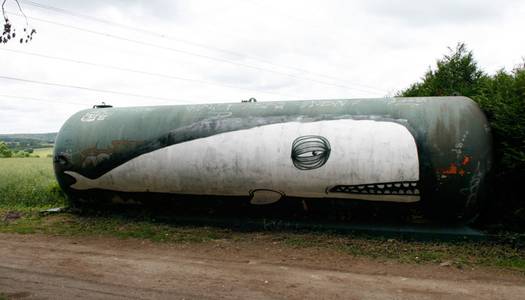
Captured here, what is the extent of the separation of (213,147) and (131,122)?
7.46ft

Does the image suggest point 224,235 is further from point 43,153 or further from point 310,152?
point 43,153

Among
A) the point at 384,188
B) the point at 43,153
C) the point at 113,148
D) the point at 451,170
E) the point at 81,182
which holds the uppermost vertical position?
the point at 113,148

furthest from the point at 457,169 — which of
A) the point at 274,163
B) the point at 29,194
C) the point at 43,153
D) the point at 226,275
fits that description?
the point at 43,153

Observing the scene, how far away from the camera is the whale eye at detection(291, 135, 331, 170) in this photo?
8.40m

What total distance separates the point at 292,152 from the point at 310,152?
33 cm

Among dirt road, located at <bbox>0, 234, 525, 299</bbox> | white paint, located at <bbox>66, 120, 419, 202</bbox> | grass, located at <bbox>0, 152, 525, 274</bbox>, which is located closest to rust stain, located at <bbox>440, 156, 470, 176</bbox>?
white paint, located at <bbox>66, 120, 419, 202</bbox>

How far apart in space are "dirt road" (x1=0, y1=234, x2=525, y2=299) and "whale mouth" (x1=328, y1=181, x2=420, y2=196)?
3.90 feet

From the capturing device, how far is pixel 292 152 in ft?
28.2

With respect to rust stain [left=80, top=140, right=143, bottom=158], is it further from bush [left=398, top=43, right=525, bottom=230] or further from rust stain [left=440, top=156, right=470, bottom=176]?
bush [left=398, top=43, right=525, bottom=230]

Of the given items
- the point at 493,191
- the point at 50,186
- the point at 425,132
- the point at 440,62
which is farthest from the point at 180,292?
the point at 440,62

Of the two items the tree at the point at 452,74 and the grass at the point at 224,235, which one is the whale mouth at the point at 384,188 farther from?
the tree at the point at 452,74

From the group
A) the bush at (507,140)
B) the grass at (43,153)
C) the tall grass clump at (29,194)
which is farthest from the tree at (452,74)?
the grass at (43,153)

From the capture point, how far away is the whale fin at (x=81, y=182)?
1052 cm

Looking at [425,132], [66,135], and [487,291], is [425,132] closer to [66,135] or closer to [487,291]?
[487,291]
